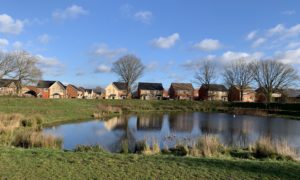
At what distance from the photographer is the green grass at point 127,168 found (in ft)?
26.1

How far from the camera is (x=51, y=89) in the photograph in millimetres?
99438

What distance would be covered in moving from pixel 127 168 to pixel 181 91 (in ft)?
317

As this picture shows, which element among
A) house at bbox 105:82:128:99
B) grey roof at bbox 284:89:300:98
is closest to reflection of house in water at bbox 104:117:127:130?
grey roof at bbox 284:89:300:98

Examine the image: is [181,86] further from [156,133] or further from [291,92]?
[156,133]

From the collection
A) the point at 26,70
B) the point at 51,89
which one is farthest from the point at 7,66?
the point at 51,89

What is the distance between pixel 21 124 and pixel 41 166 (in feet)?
58.7

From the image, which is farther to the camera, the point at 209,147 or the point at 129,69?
the point at 129,69

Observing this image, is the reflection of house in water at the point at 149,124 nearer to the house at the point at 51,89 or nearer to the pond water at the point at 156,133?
the pond water at the point at 156,133

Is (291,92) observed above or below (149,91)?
below

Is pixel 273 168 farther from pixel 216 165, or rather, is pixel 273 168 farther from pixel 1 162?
pixel 1 162

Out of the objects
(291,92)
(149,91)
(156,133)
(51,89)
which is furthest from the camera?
→ (149,91)

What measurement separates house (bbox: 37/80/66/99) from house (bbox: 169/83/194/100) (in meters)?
34.1

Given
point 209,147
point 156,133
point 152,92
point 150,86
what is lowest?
point 156,133

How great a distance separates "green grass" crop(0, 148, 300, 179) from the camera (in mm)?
7965
